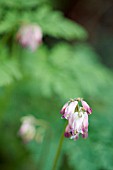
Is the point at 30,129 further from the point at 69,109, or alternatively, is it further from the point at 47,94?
the point at 69,109

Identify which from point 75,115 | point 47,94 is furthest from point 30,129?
point 75,115

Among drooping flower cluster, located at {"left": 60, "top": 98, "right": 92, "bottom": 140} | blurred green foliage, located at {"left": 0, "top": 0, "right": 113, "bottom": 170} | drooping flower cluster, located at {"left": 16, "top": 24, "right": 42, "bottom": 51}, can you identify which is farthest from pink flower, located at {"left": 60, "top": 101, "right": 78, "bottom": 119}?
drooping flower cluster, located at {"left": 16, "top": 24, "right": 42, "bottom": 51}

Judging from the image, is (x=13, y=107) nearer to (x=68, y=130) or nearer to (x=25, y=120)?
(x=25, y=120)

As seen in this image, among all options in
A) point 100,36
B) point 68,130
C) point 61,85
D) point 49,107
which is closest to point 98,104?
point 49,107

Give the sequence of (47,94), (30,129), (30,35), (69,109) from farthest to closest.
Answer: (47,94), (30,35), (30,129), (69,109)

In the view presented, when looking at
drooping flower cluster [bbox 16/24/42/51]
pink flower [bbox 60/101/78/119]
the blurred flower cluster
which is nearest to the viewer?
pink flower [bbox 60/101/78/119]

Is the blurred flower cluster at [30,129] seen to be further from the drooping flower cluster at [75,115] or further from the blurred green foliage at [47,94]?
the drooping flower cluster at [75,115]

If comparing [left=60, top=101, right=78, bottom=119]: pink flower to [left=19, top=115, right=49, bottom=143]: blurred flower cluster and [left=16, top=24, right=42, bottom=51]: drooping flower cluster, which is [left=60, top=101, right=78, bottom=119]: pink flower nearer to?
[left=19, top=115, right=49, bottom=143]: blurred flower cluster
